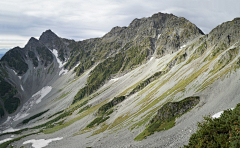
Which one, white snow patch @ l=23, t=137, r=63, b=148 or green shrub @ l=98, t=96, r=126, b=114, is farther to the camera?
green shrub @ l=98, t=96, r=126, b=114

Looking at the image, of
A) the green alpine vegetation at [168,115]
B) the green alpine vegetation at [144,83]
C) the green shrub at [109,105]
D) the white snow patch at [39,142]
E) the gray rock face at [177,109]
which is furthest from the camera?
the green alpine vegetation at [144,83]

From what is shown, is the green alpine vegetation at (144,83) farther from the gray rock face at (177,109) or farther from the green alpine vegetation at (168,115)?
the gray rock face at (177,109)

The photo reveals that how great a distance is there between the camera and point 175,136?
33.9 meters

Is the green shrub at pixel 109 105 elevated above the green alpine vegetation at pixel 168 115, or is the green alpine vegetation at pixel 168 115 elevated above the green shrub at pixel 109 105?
the green alpine vegetation at pixel 168 115

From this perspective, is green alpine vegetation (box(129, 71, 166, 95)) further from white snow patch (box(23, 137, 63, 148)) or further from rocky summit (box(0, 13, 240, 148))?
white snow patch (box(23, 137, 63, 148))

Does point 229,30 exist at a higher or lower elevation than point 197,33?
lower

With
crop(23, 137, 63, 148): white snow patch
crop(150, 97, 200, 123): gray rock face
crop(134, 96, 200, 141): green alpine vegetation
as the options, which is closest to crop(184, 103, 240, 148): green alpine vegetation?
crop(134, 96, 200, 141): green alpine vegetation

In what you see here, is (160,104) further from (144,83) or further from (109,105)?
(109,105)

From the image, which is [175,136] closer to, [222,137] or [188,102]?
[188,102]

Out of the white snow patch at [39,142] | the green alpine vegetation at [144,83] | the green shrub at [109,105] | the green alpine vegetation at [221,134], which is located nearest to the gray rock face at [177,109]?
the green alpine vegetation at [221,134]

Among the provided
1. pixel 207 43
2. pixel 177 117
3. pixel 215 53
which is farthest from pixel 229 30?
pixel 177 117

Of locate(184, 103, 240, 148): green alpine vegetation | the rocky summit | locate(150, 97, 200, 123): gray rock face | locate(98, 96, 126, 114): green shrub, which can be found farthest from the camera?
locate(98, 96, 126, 114): green shrub

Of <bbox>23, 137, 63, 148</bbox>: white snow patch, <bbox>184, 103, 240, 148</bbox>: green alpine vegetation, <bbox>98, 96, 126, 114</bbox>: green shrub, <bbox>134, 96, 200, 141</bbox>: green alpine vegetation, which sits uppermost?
<bbox>184, 103, 240, 148</bbox>: green alpine vegetation

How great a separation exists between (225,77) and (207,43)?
231 ft
